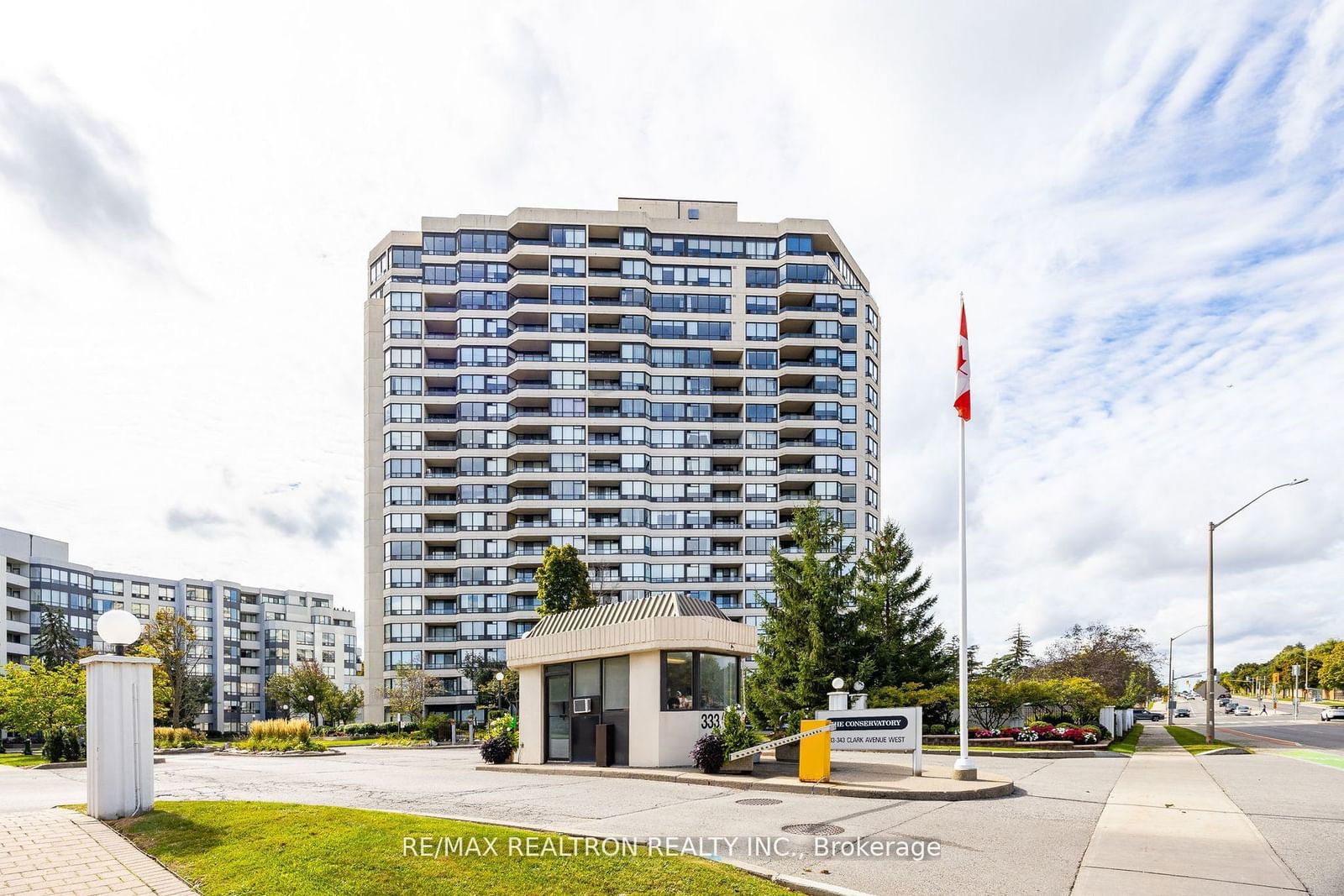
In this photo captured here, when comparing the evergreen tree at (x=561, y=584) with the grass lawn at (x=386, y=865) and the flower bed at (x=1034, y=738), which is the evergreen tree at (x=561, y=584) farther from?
the grass lawn at (x=386, y=865)

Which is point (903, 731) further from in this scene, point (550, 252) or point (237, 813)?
point (550, 252)

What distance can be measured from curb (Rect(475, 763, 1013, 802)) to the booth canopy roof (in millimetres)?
3461

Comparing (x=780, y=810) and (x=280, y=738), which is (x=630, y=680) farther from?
(x=280, y=738)

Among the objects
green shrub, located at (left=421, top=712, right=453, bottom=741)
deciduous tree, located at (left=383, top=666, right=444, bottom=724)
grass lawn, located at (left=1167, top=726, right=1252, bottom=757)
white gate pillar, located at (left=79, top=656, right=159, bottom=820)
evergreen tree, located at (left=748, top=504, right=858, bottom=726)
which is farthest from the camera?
deciduous tree, located at (left=383, top=666, right=444, bottom=724)

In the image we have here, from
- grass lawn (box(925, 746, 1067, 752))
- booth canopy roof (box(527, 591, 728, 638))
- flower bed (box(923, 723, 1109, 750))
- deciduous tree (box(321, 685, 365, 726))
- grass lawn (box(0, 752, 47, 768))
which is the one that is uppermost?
booth canopy roof (box(527, 591, 728, 638))

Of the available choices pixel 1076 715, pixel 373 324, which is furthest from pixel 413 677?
pixel 1076 715

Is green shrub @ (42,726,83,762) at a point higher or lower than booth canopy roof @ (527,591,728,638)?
lower

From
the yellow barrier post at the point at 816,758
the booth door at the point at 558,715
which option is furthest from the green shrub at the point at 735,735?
the booth door at the point at 558,715

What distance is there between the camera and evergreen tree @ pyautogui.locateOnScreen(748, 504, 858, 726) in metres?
32.8

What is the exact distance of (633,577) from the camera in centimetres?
7762

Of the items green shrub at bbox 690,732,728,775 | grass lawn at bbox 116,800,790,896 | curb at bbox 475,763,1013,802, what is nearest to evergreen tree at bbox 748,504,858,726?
curb at bbox 475,763,1013,802

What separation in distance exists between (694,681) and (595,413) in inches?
2393

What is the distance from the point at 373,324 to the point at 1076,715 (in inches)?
2653

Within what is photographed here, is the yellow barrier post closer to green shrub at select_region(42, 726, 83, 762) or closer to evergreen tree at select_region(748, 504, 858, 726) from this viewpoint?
evergreen tree at select_region(748, 504, 858, 726)
